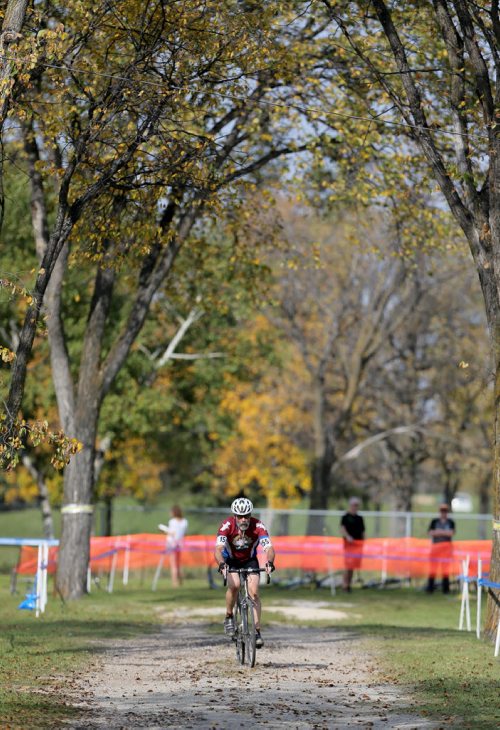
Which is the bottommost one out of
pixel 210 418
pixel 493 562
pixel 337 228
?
pixel 493 562

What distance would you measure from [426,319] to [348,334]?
2824 millimetres

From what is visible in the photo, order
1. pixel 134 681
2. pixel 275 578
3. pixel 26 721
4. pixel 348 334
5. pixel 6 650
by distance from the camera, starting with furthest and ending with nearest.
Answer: pixel 348 334 < pixel 275 578 < pixel 6 650 < pixel 134 681 < pixel 26 721

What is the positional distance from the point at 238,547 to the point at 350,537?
1442cm

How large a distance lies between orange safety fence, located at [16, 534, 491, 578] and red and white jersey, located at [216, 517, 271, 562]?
14.1 meters

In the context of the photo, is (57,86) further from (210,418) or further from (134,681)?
(210,418)

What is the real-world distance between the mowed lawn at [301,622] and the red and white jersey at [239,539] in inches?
73.3

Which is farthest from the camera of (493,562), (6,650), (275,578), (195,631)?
(275,578)

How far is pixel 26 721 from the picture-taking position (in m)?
9.73

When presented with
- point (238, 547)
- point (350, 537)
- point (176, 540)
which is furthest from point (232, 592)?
point (176, 540)

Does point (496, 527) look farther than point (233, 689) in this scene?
Yes

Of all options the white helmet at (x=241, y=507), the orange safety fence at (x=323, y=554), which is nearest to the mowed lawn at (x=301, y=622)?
the orange safety fence at (x=323, y=554)

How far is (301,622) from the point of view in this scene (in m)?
20.4

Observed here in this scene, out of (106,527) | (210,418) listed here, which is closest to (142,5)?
(106,527)

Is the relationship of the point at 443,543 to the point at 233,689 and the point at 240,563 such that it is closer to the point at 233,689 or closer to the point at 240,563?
the point at 240,563
